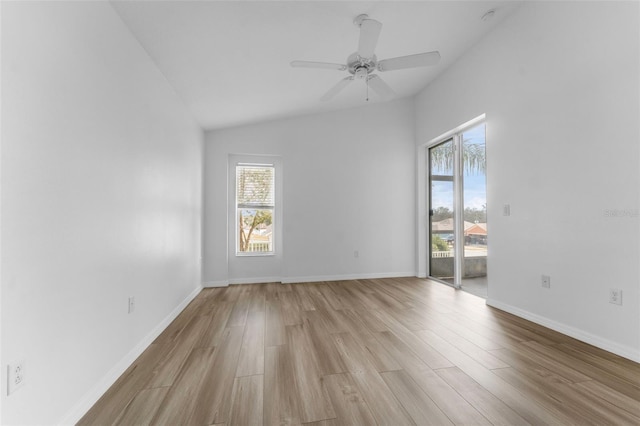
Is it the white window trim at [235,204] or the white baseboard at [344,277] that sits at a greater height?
the white window trim at [235,204]

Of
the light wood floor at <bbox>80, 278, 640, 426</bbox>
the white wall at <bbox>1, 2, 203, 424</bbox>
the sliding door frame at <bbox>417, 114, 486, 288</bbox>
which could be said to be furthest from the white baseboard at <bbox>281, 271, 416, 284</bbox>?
the white wall at <bbox>1, 2, 203, 424</bbox>

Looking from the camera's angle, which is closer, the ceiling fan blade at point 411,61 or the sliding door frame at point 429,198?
the ceiling fan blade at point 411,61

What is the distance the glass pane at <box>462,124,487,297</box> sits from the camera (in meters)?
3.60

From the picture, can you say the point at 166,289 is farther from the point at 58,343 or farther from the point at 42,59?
the point at 42,59

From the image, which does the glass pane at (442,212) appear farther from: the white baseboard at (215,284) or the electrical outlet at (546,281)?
the white baseboard at (215,284)

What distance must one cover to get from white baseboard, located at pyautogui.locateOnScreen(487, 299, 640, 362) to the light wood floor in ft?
0.24

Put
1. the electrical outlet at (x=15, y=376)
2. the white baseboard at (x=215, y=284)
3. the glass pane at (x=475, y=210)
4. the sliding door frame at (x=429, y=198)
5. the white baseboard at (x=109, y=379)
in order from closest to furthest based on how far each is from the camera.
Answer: the electrical outlet at (x=15, y=376) < the white baseboard at (x=109, y=379) < the glass pane at (x=475, y=210) < the sliding door frame at (x=429, y=198) < the white baseboard at (x=215, y=284)

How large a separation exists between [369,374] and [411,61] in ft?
7.84

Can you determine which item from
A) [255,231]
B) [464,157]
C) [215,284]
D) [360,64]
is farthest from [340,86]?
[215,284]

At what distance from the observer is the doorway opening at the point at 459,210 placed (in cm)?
367

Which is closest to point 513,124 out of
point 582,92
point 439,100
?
point 582,92

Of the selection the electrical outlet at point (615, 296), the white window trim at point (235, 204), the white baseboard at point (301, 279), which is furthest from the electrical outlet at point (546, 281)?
the white window trim at point (235, 204)

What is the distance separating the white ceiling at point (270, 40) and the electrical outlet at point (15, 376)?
202 centimetres

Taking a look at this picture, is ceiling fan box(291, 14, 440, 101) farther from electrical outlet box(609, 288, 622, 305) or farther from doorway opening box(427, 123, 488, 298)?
electrical outlet box(609, 288, 622, 305)
